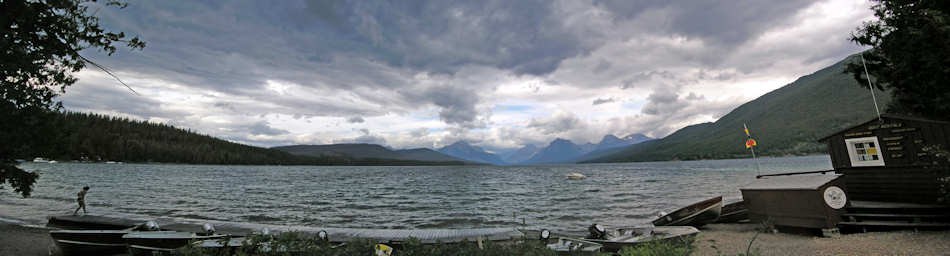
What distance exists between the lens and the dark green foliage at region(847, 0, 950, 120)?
42.6 feet

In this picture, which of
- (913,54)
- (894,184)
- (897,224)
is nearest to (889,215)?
(897,224)

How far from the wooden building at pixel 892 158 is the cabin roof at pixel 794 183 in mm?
1651

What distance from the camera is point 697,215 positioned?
1914 cm

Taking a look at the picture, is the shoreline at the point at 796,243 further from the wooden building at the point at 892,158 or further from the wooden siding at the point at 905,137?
the wooden siding at the point at 905,137

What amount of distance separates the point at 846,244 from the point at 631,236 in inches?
270

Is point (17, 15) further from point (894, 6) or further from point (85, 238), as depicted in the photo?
point (894, 6)

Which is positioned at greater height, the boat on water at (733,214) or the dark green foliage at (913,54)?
the dark green foliage at (913,54)

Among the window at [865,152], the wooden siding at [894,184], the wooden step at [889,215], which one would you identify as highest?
the window at [865,152]

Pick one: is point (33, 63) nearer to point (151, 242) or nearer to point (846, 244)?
point (151, 242)

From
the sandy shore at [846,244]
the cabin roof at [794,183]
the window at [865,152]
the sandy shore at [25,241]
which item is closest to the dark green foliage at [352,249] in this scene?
the sandy shore at [846,244]

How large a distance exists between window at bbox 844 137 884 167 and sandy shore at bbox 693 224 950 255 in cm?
320

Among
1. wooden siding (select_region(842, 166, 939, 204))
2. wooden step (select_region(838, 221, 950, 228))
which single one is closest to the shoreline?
wooden step (select_region(838, 221, 950, 228))

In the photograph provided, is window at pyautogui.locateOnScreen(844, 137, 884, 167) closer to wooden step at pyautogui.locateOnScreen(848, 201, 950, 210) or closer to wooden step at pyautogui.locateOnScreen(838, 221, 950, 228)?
wooden step at pyautogui.locateOnScreen(848, 201, 950, 210)

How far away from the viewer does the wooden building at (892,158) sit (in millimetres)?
13164
